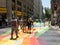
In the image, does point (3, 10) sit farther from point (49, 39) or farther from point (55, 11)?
point (49, 39)

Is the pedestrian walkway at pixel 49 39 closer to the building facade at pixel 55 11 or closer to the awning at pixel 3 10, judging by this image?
the building facade at pixel 55 11

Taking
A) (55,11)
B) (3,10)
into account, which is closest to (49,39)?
(55,11)

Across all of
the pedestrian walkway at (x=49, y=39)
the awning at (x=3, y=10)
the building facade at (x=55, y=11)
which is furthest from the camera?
the awning at (x=3, y=10)

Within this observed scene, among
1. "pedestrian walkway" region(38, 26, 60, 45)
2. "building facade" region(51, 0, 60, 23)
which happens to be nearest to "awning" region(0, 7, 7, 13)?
"building facade" region(51, 0, 60, 23)

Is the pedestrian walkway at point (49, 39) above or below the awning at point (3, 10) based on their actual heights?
below

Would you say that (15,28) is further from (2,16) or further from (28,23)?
(2,16)

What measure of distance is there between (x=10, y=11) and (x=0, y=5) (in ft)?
13.8

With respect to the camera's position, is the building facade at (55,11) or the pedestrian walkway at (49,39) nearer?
the pedestrian walkway at (49,39)

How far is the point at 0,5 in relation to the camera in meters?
65.9

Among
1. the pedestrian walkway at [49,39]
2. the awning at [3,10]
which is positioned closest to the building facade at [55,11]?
the awning at [3,10]

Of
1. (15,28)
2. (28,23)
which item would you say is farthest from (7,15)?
(15,28)

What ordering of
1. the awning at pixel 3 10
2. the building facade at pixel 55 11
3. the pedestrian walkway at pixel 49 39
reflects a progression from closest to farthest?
the pedestrian walkway at pixel 49 39
the building facade at pixel 55 11
the awning at pixel 3 10

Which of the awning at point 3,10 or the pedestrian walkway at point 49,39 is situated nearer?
the pedestrian walkway at point 49,39

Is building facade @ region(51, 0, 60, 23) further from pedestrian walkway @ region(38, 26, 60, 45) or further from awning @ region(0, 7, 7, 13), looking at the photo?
pedestrian walkway @ region(38, 26, 60, 45)
